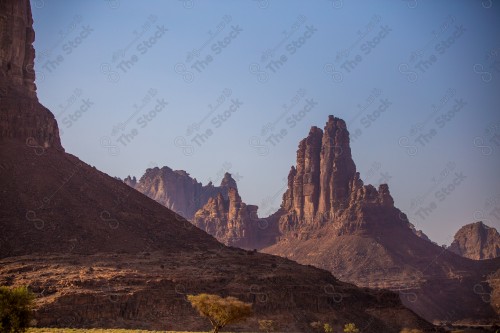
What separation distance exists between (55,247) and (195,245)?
23.2 metres

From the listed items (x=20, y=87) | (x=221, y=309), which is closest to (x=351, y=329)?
(x=221, y=309)

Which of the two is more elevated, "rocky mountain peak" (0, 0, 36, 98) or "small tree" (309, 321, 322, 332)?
"rocky mountain peak" (0, 0, 36, 98)

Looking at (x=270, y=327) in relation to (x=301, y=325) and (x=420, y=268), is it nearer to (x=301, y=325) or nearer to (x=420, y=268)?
(x=301, y=325)

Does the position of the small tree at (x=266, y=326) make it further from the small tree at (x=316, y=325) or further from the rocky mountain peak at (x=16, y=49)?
the rocky mountain peak at (x=16, y=49)

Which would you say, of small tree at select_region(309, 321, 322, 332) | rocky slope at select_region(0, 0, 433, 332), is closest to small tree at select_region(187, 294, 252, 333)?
rocky slope at select_region(0, 0, 433, 332)

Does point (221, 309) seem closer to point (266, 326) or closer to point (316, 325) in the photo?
point (266, 326)

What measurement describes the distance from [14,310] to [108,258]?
50.0m

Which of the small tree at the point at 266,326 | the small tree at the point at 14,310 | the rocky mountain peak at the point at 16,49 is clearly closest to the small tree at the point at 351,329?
the small tree at the point at 266,326

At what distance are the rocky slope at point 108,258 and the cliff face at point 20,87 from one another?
0.18 metres

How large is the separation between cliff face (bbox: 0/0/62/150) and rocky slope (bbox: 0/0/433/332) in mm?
176

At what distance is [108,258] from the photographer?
103312mm

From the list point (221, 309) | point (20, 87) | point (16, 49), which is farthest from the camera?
point (16, 49)

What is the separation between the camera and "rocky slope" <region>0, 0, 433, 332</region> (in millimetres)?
88087

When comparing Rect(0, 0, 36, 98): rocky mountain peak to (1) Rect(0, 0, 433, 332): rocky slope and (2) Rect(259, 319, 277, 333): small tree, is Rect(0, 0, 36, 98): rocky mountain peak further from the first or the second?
(2) Rect(259, 319, 277, 333): small tree
